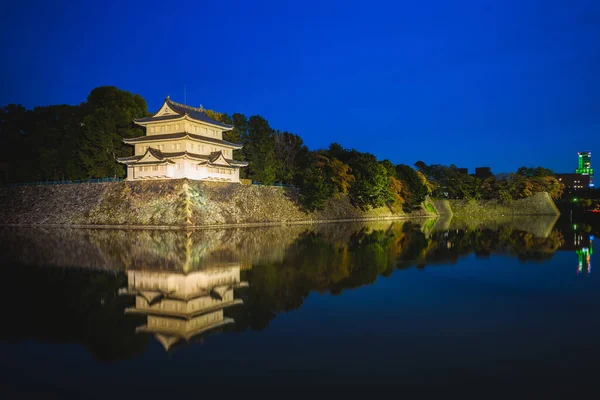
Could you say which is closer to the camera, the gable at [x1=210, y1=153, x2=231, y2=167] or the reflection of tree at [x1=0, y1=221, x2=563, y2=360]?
the reflection of tree at [x1=0, y1=221, x2=563, y2=360]

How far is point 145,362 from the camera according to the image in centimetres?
593

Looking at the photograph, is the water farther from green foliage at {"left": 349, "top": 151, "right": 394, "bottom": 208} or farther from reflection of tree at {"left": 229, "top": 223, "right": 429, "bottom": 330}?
green foliage at {"left": 349, "top": 151, "right": 394, "bottom": 208}

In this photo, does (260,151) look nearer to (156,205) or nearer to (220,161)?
(220,161)

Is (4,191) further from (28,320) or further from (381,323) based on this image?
(381,323)

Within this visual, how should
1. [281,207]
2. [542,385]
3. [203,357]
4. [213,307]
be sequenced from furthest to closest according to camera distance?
[281,207]
[213,307]
[203,357]
[542,385]

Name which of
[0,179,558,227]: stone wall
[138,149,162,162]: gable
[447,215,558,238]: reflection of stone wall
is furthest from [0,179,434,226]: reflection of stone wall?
[447,215,558,238]: reflection of stone wall

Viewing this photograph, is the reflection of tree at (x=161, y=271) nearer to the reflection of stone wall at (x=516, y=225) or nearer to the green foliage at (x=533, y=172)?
the reflection of stone wall at (x=516, y=225)

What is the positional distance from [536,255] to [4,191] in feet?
159

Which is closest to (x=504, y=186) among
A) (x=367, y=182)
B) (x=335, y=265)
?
(x=367, y=182)

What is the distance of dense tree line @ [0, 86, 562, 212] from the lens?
1622 inches

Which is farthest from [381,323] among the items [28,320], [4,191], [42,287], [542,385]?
[4,191]

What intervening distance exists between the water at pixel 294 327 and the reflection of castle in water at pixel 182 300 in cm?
5

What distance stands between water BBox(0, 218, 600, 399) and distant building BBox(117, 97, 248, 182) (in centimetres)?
2252

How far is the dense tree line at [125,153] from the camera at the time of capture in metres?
41.2
